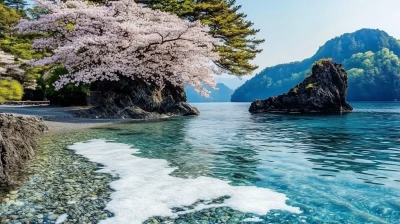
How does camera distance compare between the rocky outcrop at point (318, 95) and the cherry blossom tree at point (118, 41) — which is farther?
the rocky outcrop at point (318, 95)

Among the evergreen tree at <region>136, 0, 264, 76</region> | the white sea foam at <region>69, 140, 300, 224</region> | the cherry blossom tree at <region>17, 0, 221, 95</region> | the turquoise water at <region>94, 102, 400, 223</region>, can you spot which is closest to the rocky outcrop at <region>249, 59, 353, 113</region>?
the evergreen tree at <region>136, 0, 264, 76</region>

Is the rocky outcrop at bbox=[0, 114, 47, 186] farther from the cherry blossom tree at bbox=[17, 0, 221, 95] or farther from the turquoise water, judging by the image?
the cherry blossom tree at bbox=[17, 0, 221, 95]

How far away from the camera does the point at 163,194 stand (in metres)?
6.33

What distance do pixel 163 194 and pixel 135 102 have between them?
23.7 meters

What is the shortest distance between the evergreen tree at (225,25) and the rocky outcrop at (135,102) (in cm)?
779

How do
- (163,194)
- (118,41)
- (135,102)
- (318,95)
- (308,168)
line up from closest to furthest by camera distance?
(163,194) → (308,168) → (118,41) → (135,102) → (318,95)

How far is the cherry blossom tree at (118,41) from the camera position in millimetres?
24047

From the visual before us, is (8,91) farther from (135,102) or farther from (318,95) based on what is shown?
(318,95)

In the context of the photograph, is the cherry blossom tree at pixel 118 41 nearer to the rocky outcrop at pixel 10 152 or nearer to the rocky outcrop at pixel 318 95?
the rocky outcrop at pixel 10 152

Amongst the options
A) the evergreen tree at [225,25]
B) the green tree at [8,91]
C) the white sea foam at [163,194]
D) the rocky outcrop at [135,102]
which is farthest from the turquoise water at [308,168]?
the evergreen tree at [225,25]

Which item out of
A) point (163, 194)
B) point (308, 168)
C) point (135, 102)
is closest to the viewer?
point (163, 194)

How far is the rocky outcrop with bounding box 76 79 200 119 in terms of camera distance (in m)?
26.2

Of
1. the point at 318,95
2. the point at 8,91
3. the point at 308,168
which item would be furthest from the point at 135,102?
the point at 318,95

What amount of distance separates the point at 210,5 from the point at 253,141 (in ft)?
84.1
